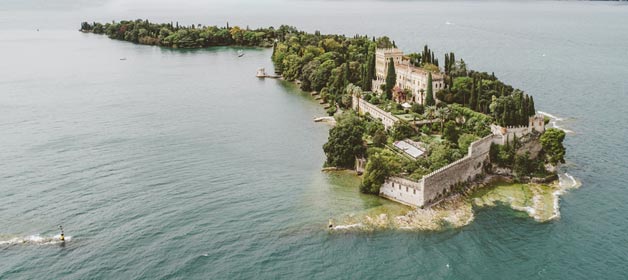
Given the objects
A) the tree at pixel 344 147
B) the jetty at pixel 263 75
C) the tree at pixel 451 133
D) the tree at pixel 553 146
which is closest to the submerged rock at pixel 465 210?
the tree at pixel 553 146

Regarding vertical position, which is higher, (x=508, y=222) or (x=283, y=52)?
(x=283, y=52)

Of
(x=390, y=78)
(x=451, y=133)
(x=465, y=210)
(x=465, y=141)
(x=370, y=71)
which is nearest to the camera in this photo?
(x=465, y=210)

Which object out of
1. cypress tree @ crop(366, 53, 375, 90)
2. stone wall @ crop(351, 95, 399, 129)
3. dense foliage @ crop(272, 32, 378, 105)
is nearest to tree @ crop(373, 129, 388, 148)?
stone wall @ crop(351, 95, 399, 129)

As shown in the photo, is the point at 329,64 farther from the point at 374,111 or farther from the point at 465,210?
the point at 465,210

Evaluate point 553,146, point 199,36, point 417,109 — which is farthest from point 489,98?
point 199,36

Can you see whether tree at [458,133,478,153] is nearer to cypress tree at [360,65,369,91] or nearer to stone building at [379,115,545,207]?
stone building at [379,115,545,207]

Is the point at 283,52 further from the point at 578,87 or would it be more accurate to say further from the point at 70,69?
the point at 578,87

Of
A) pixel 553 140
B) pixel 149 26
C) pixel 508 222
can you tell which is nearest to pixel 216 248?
pixel 508 222
